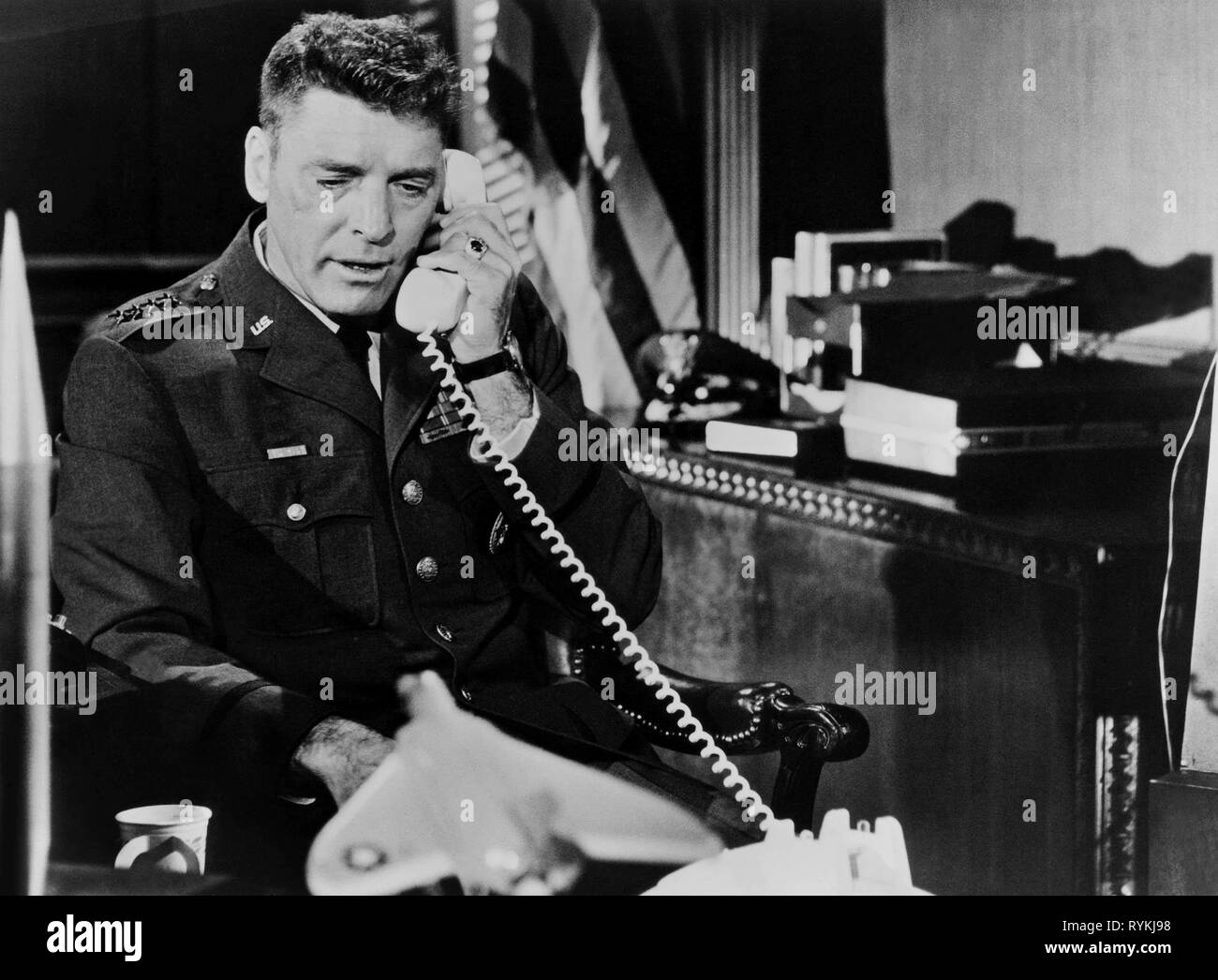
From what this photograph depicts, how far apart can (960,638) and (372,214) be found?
1267mm

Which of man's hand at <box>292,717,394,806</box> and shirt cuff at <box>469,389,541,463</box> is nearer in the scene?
man's hand at <box>292,717,394,806</box>

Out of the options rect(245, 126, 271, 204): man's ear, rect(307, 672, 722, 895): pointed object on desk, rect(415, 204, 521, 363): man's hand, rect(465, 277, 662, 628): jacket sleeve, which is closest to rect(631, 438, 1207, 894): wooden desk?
A: rect(465, 277, 662, 628): jacket sleeve

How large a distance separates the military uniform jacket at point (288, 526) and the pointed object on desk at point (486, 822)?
3.5 inches

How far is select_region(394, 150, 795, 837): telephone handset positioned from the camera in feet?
8.16

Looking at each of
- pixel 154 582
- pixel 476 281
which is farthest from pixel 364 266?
pixel 154 582

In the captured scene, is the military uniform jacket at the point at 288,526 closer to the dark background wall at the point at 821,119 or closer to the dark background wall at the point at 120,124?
the dark background wall at the point at 120,124

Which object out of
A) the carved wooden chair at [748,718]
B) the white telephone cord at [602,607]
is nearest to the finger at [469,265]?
the white telephone cord at [602,607]

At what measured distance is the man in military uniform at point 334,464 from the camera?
7.89 feet

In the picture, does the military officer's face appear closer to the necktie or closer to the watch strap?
the necktie

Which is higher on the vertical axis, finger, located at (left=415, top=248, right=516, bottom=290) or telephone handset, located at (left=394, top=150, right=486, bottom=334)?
finger, located at (left=415, top=248, right=516, bottom=290)

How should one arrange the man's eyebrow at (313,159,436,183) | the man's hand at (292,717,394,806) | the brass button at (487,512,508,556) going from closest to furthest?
the man's hand at (292,717,394,806) < the man's eyebrow at (313,159,436,183) < the brass button at (487,512,508,556)

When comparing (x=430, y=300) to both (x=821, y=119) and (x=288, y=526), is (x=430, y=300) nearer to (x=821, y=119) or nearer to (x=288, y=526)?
(x=288, y=526)

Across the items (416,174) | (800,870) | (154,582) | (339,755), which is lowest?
(800,870)

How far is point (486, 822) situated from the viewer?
250 centimetres
